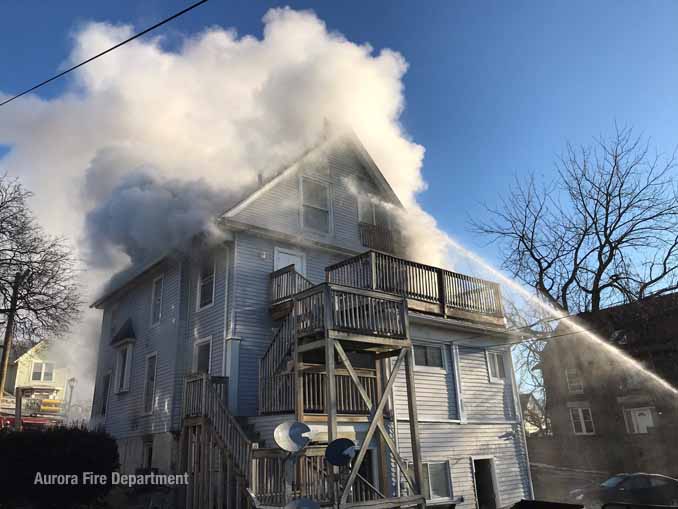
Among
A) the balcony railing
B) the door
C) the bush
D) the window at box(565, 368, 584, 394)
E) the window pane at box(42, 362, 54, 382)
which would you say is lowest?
the door

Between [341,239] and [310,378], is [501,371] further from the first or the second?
[310,378]

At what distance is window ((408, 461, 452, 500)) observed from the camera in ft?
45.3

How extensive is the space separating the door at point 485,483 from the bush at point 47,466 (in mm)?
10446

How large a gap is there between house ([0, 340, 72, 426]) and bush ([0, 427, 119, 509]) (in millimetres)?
26877

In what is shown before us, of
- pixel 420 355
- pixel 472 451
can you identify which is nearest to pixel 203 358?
pixel 420 355

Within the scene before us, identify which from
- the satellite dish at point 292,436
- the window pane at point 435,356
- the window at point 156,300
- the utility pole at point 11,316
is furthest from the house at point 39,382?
the satellite dish at point 292,436

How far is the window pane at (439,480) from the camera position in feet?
45.8

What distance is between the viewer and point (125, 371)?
18.2m

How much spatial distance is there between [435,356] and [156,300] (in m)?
9.76

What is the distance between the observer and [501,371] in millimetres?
17531

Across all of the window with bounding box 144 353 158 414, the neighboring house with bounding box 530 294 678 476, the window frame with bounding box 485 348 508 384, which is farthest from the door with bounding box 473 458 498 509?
the window with bounding box 144 353 158 414

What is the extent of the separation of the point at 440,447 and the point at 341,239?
7.24m

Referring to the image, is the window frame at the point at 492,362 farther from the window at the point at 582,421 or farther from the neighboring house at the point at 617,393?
the window at the point at 582,421

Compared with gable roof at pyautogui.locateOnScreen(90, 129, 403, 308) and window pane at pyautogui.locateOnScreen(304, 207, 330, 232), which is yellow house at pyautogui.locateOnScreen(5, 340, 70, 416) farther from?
window pane at pyautogui.locateOnScreen(304, 207, 330, 232)
